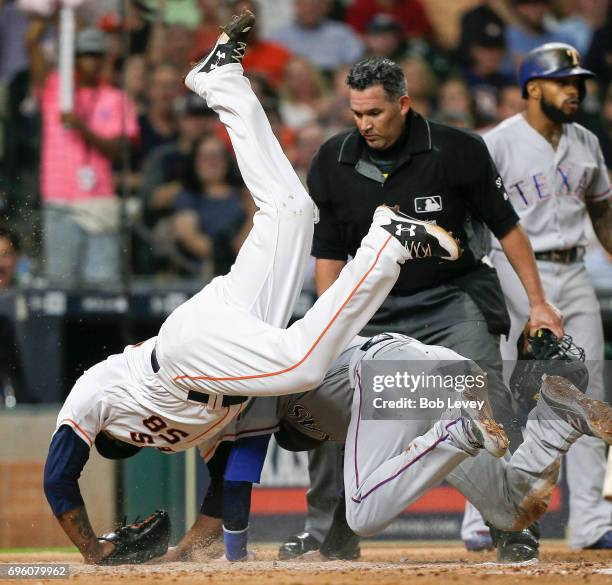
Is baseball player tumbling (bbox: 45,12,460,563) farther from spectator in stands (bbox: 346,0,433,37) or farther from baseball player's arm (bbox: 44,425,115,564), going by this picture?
spectator in stands (bbox: 346,0,433,37)

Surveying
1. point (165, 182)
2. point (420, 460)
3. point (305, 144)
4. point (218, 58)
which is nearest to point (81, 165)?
point (165, 182)

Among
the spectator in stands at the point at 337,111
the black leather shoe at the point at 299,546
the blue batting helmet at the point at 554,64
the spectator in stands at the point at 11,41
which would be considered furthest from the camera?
the spectator in stands at the point at 337,111

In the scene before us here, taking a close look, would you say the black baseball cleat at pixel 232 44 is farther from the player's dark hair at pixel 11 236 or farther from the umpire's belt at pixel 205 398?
the player's dark hair at pixel 11 236

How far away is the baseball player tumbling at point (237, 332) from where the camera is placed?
4.30 m

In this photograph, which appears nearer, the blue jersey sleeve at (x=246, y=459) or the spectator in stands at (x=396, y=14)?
the blue jersey sleeve at (x=246, y=459)

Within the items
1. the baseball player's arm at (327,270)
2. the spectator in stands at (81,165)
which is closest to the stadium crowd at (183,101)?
the spectator in stands at (81,165)

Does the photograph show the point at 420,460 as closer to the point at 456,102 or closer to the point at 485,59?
the point at 456,102

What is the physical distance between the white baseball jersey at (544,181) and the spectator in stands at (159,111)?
370cm

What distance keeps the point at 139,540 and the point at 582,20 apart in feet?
22.9

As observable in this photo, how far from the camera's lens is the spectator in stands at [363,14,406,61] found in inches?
373

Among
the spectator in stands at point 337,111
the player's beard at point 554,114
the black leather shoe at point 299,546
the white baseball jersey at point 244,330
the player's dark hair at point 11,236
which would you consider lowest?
the black leather shoe at point 299,546

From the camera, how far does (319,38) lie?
960cm

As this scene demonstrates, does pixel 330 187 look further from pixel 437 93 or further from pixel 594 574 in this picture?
pixel 437 93

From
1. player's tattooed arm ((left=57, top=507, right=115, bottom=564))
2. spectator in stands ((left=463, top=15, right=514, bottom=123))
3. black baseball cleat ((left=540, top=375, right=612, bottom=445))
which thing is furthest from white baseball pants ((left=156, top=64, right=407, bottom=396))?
spectator in stands ((left=463, top=15, right=514, bottom=123))
